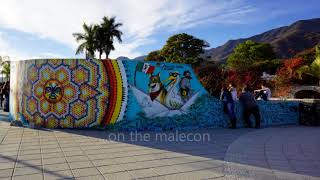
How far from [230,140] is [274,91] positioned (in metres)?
16.3

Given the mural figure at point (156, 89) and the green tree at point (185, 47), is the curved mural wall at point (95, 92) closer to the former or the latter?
the mural figure at point (156, 89)

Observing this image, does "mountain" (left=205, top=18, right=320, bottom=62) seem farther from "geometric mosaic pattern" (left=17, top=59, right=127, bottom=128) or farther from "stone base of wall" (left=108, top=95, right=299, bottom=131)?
"geometric mosaic pattern" (left=17, top=59, right=127, bottom=128)

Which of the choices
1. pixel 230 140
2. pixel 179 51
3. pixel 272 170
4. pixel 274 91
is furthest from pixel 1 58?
pixel 272 170

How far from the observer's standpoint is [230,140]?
9.14 meters

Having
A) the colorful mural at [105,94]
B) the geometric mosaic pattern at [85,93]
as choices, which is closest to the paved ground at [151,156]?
the geometric mosaic pattern at [85,93]

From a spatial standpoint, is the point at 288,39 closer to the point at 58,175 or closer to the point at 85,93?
the point at 85,93

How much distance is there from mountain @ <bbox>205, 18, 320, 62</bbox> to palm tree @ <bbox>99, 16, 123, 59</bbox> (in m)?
31.4

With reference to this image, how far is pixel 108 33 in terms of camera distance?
51656 millimetres

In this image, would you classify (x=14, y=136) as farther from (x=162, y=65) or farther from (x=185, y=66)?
(x=185, y=66)

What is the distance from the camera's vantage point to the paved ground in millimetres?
5562

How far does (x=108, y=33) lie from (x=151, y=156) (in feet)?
153

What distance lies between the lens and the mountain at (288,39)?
91.4m

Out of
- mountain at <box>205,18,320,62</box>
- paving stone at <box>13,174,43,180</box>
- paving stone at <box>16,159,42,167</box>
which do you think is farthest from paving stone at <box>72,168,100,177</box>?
mountain at <box>205,18,320,62</box>

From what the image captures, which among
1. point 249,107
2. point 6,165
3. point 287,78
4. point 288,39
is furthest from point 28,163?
point 288,39
